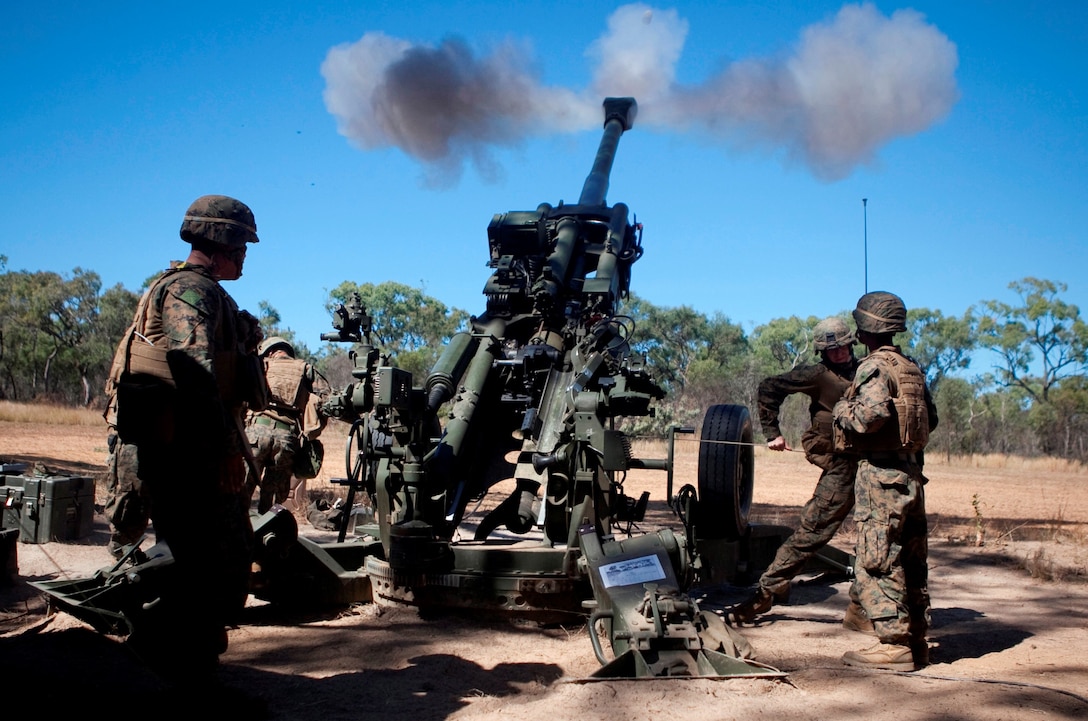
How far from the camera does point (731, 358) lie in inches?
2104

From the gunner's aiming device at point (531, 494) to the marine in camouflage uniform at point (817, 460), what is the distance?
454 mm

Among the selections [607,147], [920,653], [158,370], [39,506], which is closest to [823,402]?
[920,653]

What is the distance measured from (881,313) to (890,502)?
3.48 ft

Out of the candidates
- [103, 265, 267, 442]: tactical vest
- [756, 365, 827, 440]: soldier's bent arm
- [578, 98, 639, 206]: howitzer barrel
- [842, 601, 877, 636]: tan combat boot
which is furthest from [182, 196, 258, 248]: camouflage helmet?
A: [578, 98, 639, 206]: howitzer barrel

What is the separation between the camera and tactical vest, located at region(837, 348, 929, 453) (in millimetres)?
5039

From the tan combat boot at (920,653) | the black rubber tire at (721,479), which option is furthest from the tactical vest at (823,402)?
the tan combat boot at (920,653)

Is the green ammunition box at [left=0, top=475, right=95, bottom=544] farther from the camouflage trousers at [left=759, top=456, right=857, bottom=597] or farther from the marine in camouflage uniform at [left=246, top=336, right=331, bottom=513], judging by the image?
the camouflage trousers at [left=759, top=456, right=857, bottom=597]

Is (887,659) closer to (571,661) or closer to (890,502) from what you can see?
(890,502)

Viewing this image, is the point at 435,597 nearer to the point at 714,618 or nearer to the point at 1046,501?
the point at 714,618

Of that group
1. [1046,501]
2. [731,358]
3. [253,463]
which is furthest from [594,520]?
[731,358]

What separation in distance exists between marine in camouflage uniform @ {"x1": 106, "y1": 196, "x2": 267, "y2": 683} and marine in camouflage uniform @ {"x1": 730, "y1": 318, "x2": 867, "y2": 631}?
3392 millimetres

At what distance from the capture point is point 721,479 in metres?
6.40

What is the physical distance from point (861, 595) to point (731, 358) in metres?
49.2

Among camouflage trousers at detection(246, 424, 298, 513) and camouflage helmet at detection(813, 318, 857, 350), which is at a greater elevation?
camouflage helmet at detection(813, 318, 857, 350)
